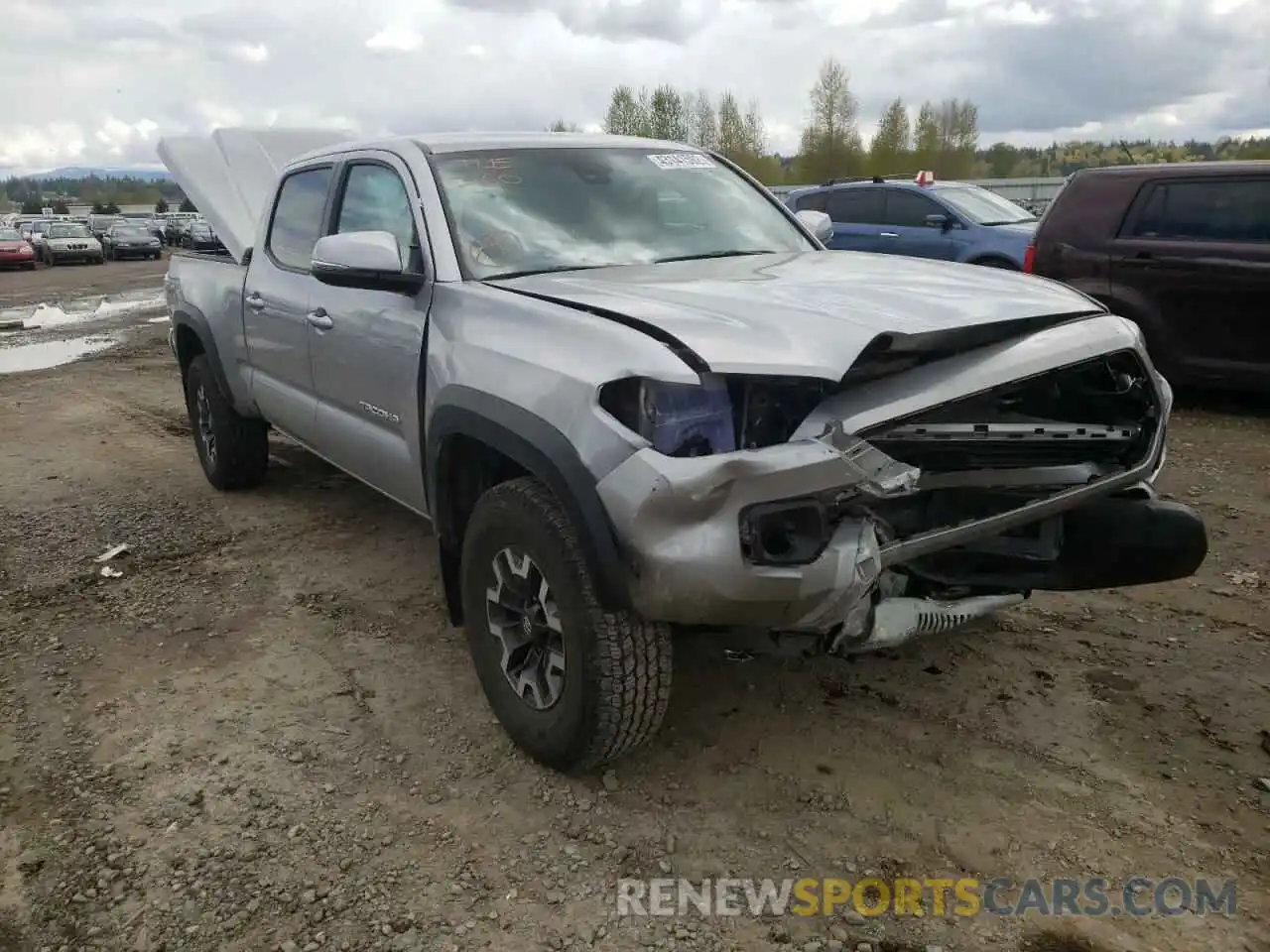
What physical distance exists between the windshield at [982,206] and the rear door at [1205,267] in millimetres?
3560

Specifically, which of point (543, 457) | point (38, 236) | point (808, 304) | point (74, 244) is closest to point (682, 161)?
point (808, 304)

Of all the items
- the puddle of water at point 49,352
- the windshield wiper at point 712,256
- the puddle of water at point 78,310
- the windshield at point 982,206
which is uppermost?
the windshield wiper at point 712,256

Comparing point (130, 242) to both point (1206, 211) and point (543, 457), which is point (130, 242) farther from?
point (543, 457)

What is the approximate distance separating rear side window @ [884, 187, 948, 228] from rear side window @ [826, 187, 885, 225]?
0.36ft

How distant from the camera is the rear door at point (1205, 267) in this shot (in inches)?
260

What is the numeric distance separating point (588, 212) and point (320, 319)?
1198 millimetres

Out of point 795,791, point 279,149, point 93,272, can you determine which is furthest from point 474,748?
point 93,272

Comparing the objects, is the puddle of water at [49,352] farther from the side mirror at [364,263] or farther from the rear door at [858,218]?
the side mirror at [364,263]

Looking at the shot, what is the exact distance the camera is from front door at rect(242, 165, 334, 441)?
14.0 feet

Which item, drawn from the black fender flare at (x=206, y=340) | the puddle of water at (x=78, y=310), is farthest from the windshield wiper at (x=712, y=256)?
the puddle of water at (x=78, y=310)

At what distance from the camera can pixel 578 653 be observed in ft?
8.45

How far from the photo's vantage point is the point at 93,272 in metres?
29.8

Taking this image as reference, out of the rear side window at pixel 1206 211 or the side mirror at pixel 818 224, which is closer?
the side mirror at pixel 818 224

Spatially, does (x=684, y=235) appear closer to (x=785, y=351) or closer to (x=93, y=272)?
(x=785, y=351)
